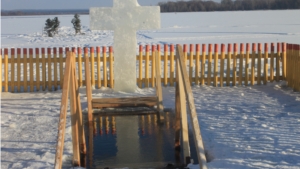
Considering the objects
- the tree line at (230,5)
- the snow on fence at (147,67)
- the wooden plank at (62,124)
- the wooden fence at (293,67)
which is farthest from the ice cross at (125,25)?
the tree line at (230,5)

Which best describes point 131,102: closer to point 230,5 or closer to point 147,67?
point 147,67

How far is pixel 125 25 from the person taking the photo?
12.3 metres

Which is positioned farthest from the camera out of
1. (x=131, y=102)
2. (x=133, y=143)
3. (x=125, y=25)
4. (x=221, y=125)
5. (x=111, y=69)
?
(x=111, y=69)

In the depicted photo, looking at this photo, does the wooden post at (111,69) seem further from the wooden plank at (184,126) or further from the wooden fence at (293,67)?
the wooden plank at (184,126)

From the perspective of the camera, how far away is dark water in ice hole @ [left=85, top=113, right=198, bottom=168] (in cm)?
699

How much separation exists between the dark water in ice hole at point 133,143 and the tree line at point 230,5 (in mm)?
79325

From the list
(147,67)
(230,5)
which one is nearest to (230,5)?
(230,5)

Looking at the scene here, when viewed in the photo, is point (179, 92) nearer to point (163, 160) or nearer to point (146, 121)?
point (163, 160)

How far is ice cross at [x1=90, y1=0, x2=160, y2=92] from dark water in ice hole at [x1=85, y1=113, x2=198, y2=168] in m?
2.41

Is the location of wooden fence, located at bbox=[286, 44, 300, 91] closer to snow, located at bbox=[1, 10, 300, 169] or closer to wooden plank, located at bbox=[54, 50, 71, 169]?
snow, located at bbox=[1, 10, 300, 169]

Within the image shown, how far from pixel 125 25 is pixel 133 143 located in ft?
16.6

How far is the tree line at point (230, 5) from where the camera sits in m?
86.8

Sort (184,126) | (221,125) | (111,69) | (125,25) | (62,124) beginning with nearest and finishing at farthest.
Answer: (62,124), (184,126), (221,125), (125,25), (111,69)

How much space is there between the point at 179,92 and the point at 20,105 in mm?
5614
